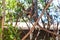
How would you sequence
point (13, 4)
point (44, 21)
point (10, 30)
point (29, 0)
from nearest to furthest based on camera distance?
point (10, 30) < point (13, 4) < point (29, 0) < point (44, 21)

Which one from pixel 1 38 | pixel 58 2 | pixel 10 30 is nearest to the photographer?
pixel 1 38

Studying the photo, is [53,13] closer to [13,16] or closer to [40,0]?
[40,0]

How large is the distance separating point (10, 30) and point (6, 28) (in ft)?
0.33

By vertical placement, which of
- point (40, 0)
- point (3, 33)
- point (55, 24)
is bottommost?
point (55, 24)

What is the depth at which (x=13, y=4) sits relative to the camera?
2326 millimetres

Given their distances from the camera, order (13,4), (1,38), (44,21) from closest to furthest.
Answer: (1,38) < (13,4) < (44,21)

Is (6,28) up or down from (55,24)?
up

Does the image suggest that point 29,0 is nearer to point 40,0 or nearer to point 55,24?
point 40,0

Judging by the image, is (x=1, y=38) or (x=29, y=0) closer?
(x=1, y=38)

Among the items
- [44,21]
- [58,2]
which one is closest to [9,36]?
[44,21]

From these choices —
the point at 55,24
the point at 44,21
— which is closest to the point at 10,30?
the point at 44,21

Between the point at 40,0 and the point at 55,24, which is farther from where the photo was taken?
the point at 55,24

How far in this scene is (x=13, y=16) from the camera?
2387 millimetres

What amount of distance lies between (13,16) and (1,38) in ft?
1.65
